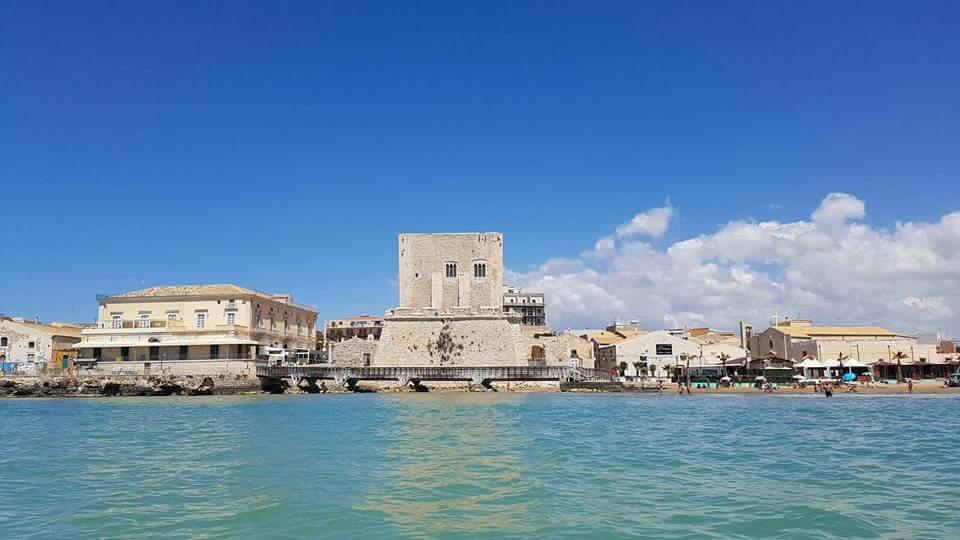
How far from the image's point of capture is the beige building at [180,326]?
48.3 m

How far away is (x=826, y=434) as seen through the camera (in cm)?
1902

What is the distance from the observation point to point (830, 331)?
54719 mm

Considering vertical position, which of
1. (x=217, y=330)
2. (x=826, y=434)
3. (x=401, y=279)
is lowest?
(x=826, y=434)

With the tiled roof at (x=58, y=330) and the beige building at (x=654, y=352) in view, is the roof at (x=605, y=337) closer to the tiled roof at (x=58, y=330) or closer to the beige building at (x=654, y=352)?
the beige building at (x=654, y=352)

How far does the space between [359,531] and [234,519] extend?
1.66 meters

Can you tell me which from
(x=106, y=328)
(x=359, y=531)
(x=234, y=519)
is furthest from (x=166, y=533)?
(x=106, y=328)

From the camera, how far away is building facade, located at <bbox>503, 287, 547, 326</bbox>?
87312 millimetres

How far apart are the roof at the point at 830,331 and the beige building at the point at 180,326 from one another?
37704 mm

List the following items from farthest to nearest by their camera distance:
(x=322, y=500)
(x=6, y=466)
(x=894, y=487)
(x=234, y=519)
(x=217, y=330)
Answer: (x=217, y=330), (x=6, y=466), (x=894, y=487), (x=322, y=500), (x=234, y=519)

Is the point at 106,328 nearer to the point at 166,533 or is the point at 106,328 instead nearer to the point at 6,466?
the point at 6,466

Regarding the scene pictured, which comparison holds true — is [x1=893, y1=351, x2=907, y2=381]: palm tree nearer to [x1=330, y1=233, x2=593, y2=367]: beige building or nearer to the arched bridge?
the arched bridge

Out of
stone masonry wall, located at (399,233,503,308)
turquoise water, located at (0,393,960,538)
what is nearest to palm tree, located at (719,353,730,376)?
stone masonry wall, located at (399,233,503,308)

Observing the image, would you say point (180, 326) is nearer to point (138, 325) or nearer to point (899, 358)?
point (138, 325)

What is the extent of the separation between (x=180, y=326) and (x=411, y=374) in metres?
15.7
